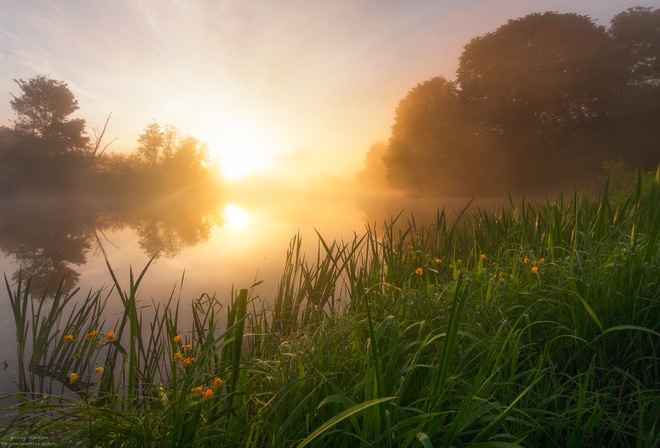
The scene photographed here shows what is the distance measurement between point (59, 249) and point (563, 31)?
2620 centimetres

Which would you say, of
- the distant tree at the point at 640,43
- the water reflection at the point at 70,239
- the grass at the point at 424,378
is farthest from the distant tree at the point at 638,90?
the grass at the point at 424,378

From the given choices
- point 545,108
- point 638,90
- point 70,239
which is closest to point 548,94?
point 545,108

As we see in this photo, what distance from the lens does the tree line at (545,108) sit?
828 inches

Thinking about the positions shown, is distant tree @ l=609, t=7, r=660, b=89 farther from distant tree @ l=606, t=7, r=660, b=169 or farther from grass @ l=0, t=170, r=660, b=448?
grass @ l=0, t=170, r=660, b=448

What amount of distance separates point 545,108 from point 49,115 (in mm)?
28747

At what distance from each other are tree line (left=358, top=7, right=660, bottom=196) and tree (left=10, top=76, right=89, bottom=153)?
21043 millimetres

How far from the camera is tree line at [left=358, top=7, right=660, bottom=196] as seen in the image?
828 inches

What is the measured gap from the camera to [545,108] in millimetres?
22453

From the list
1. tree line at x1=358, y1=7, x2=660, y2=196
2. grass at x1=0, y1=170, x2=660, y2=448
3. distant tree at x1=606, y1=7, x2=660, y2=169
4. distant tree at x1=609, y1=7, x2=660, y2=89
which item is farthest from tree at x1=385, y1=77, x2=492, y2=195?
grass at x1=0, y1=170, x2=660, y2=448

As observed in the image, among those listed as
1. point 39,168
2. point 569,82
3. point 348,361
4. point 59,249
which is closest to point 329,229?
point 59,249

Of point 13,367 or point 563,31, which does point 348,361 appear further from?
point 563,31

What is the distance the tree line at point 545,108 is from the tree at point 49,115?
69.0 feet

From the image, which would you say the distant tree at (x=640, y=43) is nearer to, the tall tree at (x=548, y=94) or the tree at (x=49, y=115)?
the tall tree at (x=548, y=94)

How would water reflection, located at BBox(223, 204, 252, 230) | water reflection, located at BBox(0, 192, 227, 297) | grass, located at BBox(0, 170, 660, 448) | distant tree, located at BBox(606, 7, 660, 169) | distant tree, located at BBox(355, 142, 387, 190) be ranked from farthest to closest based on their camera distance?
1. distant tree, located at BBox(355, 142, 387, 190)
2. distant tree, located at BBox(606, 7, 660, 169)
3. water reflection, located at BBox(223, 204, 252, 230)
4. water reflection, located at BBox(0, 192, 227, 297)
5. grass, located at BBox(0, 170, 660, 448)
